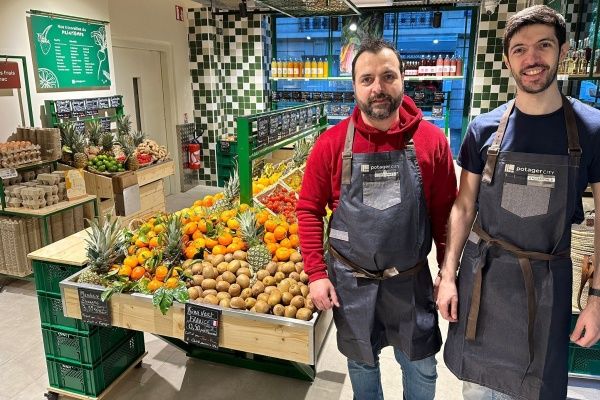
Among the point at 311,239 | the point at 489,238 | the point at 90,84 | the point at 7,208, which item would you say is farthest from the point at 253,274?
the point at 90,84

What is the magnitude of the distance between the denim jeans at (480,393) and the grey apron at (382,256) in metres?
0.26

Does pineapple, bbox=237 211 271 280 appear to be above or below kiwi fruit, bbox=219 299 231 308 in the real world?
above

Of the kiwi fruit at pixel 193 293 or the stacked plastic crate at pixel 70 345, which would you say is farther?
the stacked plastic crate at pixel 70 345

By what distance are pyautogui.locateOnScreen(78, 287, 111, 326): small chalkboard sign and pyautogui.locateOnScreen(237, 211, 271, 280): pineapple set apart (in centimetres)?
76

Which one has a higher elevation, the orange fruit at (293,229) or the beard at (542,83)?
the beard at (542,83)

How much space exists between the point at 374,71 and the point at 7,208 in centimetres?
400

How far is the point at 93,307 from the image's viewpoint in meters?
2.37

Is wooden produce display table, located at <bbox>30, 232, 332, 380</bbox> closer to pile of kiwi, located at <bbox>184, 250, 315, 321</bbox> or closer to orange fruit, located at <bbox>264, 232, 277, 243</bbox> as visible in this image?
pile of kiwi, located at <bbox>184, 250, 315, 321</bbox>

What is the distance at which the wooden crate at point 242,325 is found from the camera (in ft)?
6.77

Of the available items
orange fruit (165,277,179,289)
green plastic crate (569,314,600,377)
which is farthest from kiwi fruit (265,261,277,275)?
green plastic crate (569,314,600,377)

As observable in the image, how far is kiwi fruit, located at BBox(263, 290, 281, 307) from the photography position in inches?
85.8

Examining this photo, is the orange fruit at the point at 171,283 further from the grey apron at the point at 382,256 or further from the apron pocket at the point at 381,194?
the apron pocket at the point at 381,194

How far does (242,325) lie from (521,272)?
121 cm

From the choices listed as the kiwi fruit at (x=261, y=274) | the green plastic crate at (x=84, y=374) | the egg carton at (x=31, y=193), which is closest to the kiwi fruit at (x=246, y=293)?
the kiwi fruit at (x=261, y=274)
